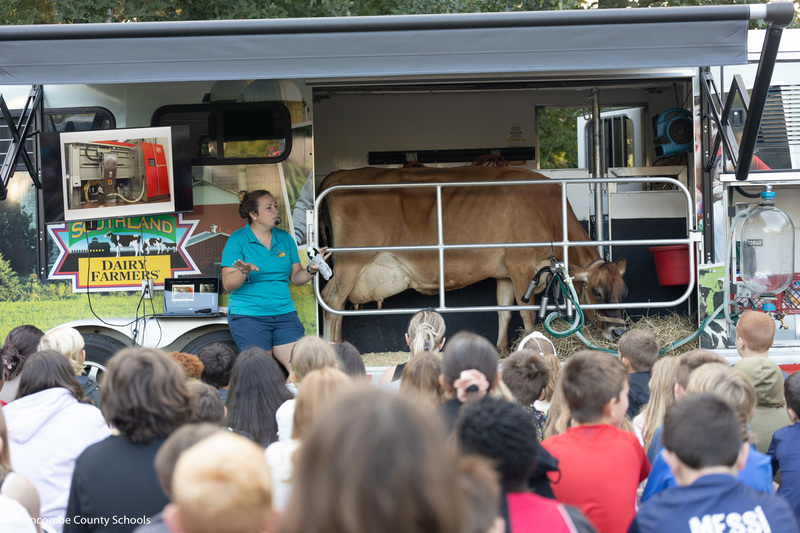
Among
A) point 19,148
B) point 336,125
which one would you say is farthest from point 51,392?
point 336,125

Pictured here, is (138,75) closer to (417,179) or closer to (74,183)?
(74,183)

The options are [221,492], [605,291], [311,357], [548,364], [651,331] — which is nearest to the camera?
[221,492]

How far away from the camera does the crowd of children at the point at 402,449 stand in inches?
48.6

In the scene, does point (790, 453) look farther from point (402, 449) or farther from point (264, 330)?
point (264, 330)

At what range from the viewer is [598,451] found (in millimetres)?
2453

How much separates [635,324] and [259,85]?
3.85 meters

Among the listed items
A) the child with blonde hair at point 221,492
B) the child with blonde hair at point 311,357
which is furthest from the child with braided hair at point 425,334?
the child with blonde hair at point 221,492

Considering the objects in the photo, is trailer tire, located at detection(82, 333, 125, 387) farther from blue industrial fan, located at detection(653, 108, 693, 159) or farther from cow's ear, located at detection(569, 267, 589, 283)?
blue industrial fan, located at detection(653, 108, 693, 159)

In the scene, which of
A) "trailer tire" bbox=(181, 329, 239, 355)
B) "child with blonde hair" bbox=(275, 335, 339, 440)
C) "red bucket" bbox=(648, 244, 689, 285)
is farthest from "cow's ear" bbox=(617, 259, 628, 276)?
"child with blonde hair" bbox=(275, 335, 339, 440)

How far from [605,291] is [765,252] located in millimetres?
1616

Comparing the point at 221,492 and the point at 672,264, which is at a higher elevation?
the point at 672,264

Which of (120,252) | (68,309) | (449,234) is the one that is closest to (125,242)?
(120,252)

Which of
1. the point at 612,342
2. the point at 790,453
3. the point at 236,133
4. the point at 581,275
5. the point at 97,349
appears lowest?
the point at 612,342

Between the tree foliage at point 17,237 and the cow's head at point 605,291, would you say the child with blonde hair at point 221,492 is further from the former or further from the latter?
the cow's head at point 605,291
